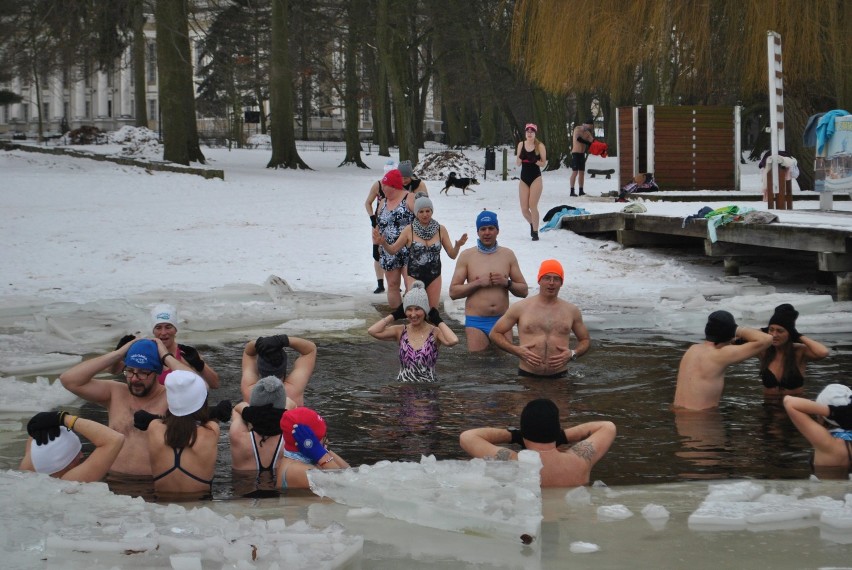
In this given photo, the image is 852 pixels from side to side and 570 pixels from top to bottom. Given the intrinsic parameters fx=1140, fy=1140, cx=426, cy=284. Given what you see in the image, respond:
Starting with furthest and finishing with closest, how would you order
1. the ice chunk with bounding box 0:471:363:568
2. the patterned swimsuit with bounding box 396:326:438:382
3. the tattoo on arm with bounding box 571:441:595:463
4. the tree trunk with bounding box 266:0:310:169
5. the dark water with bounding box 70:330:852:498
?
the tree trunk with bounding box 266:0:310:169, the patterned swimsuit with bounding box 396:326:438:382, the dark water with bounding box 70:330:852:498, the tattoo on arm with bounding box 571:441:595:463, the ice chunk with bounding box 0:471:363:568

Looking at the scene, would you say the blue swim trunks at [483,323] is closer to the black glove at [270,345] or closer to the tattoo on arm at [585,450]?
the black glove at [270,345]

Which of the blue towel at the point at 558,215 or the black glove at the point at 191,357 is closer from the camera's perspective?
the black glove at the point at 191,357

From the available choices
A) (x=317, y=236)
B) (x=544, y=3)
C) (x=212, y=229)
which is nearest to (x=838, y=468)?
(x=317, y=236)

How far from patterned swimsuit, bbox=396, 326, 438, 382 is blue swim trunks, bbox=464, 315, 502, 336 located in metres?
1.13

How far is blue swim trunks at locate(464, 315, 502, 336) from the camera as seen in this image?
390 inches

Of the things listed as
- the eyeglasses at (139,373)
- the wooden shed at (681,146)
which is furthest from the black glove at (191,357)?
the wooden shed at (681,146)

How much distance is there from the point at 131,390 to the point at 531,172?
34.6 feet

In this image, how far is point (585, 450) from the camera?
6023mm

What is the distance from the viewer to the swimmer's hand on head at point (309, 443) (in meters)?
5.96

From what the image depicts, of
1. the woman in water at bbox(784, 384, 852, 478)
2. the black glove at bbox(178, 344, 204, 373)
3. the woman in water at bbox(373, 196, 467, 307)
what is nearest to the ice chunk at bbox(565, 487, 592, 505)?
the woman in water at bbox(784, 384, 852, 478)

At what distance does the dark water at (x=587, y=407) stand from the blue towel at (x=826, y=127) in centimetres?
482

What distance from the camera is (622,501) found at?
550 centimetres

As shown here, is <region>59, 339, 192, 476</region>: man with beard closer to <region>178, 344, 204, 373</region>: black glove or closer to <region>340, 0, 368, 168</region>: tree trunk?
<region>178, 344, 204, 373</region>: black glove

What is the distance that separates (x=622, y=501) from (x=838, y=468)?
4.89ft
